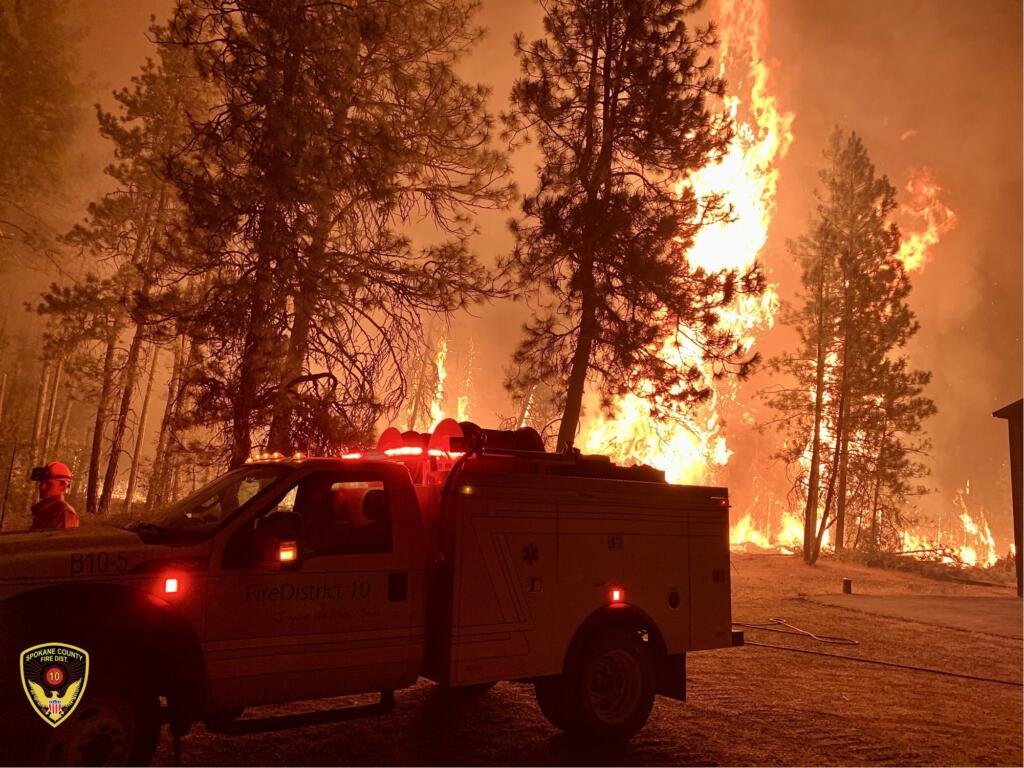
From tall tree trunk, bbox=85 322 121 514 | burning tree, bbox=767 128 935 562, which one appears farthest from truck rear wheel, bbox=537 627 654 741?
burning tree, bbox=767 128 935 562

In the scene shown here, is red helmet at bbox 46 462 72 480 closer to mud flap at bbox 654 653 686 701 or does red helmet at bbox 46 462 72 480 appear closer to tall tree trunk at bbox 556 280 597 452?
mud flap at bbox 654 653 686 701

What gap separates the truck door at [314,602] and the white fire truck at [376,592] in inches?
0.5

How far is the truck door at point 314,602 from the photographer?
175 inches

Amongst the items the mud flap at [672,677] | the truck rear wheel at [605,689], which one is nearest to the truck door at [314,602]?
the truck rear wheel at [605,689]

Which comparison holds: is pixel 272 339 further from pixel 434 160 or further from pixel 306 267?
pixel 434 160

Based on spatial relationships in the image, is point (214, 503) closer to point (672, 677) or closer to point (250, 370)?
point (672, 677)

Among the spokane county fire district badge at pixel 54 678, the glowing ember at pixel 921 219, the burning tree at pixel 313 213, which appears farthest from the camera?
the glowing ember at pixel 921 219

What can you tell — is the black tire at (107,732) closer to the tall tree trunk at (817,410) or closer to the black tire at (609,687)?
the black tire at (609,687)

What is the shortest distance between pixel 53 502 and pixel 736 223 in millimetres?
24617

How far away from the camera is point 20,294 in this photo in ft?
153

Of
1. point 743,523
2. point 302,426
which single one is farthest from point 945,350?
point 302,426

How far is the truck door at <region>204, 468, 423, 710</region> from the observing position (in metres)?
4.44

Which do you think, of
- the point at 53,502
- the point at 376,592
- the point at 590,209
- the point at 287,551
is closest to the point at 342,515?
the point at 376,592

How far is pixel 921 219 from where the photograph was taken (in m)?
75.7
